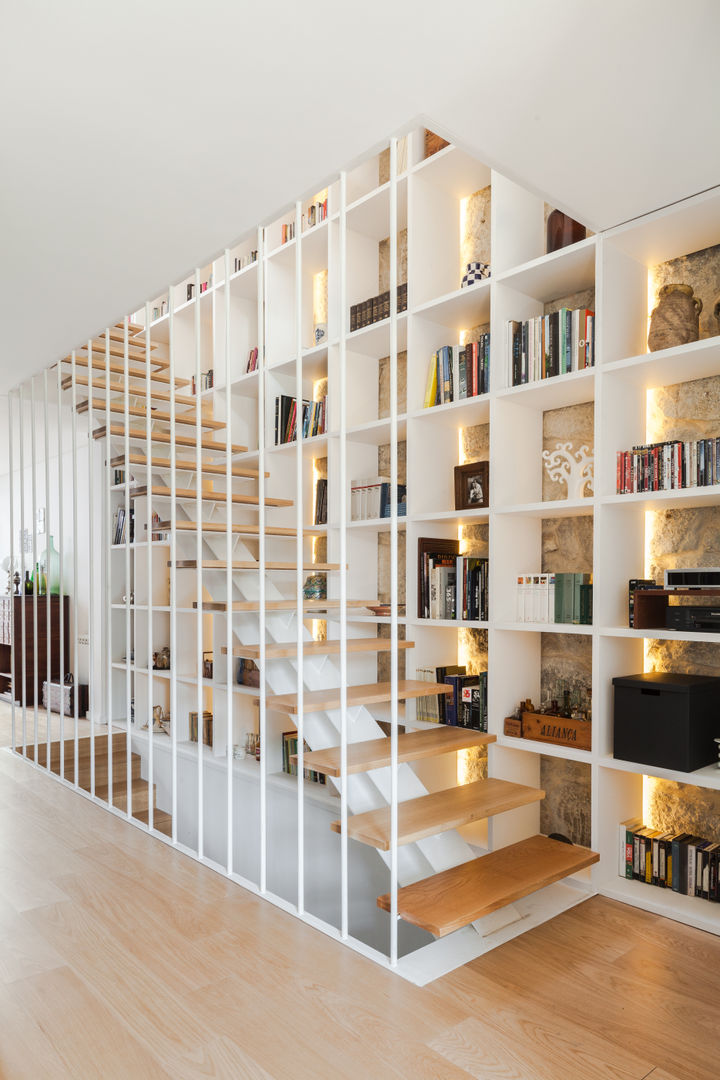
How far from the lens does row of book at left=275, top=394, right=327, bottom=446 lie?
3.95m

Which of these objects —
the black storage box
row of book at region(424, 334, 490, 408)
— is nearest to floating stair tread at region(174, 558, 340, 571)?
row of book at region(424, 334, 490, 408)

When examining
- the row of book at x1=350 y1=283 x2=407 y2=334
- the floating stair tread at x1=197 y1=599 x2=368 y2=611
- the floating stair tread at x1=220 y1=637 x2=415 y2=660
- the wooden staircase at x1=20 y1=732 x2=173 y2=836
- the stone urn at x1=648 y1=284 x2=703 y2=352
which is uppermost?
the row of book at x1=350 y1=283 x2=407 y2=334

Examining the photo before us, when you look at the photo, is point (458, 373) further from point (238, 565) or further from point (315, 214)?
point (315, 214)

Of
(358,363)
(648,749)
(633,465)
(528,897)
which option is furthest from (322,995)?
(358,363)

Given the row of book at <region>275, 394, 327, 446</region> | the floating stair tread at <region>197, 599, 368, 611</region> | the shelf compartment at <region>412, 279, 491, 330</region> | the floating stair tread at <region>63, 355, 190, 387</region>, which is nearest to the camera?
the floating stair tread at <region>197, 599, 368, 611</region>

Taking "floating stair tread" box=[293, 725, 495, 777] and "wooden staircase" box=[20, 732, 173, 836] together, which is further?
"wooden staircase" box=[20, 732, 173, 836]

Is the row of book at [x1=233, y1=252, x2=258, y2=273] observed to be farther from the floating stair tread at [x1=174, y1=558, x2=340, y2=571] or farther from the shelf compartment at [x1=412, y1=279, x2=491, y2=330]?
the floating stair tread at [x1=174, y1=558, x2=340, y2=571]

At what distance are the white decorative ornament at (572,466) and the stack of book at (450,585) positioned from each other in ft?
1.46

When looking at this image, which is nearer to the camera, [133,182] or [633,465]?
[133,182]

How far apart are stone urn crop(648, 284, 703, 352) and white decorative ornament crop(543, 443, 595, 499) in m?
0.50

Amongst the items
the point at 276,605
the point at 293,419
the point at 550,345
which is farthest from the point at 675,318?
the point at 293,419

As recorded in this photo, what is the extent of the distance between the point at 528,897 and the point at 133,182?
258cm

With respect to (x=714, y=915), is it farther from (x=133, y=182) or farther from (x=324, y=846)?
(x=133, y=182)

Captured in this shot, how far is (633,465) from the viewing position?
256 centimetres
